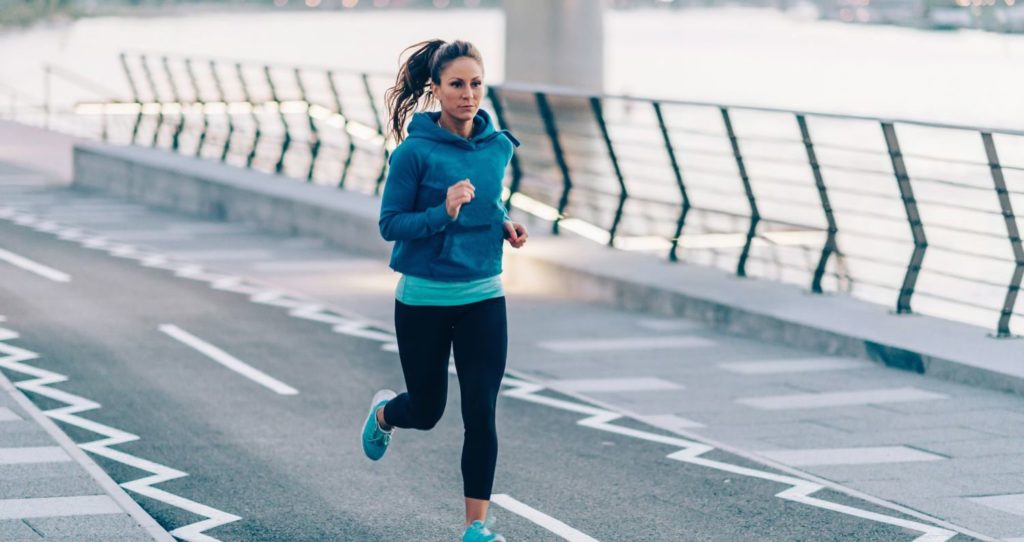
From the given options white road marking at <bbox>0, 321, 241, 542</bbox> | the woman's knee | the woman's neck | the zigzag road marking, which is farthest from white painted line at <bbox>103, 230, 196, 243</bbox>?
the woman's neck

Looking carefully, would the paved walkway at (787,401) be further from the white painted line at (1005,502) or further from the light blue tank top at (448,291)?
the light blue tank top at (448,291)

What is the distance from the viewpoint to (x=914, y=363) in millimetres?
11148

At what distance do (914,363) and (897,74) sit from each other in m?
113

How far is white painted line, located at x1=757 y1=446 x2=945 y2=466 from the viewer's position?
348 inches

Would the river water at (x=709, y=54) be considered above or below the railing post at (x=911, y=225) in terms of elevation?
below

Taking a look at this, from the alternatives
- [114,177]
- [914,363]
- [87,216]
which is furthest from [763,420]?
[114,177]

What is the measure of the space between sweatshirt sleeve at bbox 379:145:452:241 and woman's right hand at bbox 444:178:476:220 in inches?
7.6

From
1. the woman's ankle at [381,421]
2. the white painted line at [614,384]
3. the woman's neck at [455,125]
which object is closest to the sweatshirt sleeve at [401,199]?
the woman's neck at [455,125]

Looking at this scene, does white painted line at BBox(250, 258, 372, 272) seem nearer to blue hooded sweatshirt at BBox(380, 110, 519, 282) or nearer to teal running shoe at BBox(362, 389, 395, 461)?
teal running shoe at BBox(362, 389, 395, 461)

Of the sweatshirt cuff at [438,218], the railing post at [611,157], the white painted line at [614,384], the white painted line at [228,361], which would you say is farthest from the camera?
the railing post at [611,157]

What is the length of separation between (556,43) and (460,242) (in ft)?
142

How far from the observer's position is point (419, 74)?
6.77 m

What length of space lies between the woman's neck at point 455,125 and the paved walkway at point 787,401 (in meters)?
2.73

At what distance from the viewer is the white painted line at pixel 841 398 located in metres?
10.3
